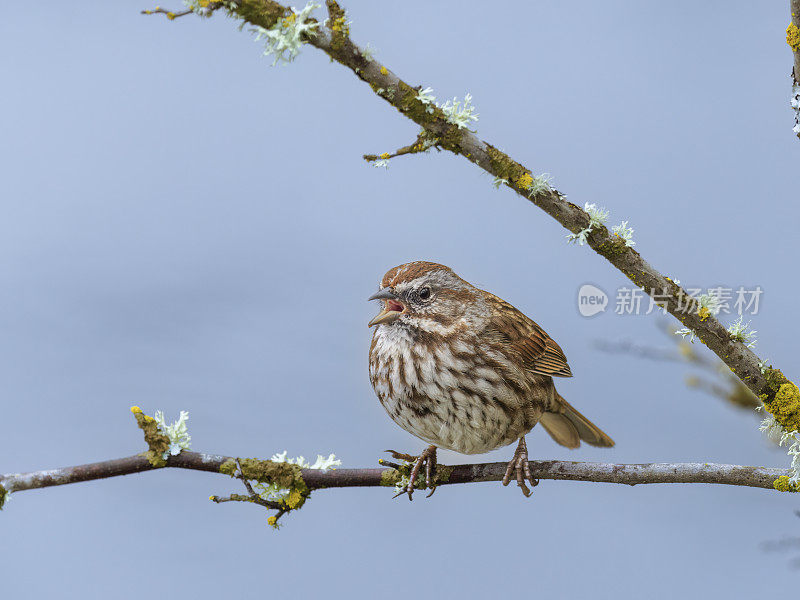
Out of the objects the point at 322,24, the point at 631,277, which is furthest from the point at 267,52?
the point at 631,277

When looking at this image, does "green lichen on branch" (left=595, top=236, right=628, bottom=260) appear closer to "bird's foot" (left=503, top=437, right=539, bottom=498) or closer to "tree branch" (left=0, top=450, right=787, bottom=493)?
"tree branch" (left=0, top=450, right=787, bottom=493)

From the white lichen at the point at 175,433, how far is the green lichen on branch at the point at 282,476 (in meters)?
0.29

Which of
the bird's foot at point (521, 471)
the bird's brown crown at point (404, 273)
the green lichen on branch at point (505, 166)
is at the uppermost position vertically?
the green lichen on branch at point (505, 166)

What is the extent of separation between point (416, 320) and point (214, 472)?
1.09 metres

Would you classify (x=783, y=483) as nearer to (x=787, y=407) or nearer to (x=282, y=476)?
(x=787, y=407)

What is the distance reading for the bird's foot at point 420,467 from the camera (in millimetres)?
4160

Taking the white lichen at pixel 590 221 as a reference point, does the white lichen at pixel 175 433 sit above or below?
below

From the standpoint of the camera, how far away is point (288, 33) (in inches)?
114

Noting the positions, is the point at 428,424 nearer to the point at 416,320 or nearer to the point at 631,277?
the point at 416,320

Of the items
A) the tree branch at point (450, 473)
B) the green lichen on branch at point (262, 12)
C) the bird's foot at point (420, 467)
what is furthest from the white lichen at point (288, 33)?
the bird's foot at point (420, 467)

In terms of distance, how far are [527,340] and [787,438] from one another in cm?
124

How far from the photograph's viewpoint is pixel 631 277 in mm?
3578

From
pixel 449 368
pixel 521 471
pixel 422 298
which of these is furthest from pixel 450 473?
pixel 422 298

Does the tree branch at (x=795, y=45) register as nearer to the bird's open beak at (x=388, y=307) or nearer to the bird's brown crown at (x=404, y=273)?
the bird's brown crown at (x=404, y=273)
